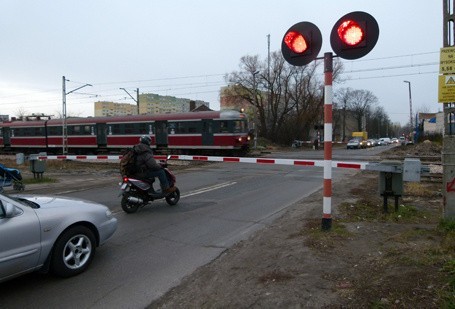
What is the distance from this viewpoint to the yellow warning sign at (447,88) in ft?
18.8

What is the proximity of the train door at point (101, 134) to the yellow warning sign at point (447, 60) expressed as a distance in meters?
29.1

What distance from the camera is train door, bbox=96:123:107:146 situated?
3184 cm

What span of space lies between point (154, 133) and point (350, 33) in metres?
24.6

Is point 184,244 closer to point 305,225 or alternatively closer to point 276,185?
point 305,225

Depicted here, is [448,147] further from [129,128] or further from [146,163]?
[129,128]

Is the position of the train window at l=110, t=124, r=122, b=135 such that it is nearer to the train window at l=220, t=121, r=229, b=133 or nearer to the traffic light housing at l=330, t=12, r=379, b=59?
the train window at l=220, t=121, r=229, b=133

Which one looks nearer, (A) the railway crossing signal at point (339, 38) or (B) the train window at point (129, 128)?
(A) the railway crossing signal at point (339, 38)

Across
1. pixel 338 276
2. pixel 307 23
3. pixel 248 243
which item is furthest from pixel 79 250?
pixel 307 23

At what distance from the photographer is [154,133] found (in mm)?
29062

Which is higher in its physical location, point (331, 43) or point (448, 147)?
point (331, 43)

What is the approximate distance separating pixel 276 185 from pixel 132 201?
592 cm

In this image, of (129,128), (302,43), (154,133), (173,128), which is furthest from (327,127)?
(129,128)

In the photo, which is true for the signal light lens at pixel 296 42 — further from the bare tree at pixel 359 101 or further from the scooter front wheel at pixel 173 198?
the bare tree at pixel 359 101

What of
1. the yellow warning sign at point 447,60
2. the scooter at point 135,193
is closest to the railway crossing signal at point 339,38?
the yellow warning sign at point 447,60
